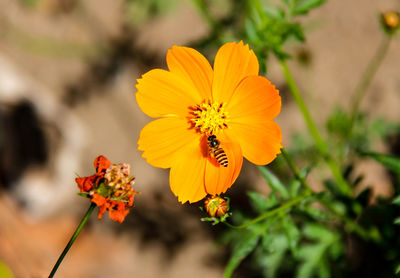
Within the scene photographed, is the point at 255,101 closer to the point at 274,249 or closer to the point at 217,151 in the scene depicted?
the point at 217,151

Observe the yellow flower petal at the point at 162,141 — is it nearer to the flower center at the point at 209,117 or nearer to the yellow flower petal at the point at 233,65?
the flower center at the point at 209,117

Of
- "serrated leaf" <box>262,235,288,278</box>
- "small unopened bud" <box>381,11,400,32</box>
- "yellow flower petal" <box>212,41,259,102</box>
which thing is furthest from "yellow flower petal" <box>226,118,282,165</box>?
"small unopened bud" <box>381,11,400,32</box>

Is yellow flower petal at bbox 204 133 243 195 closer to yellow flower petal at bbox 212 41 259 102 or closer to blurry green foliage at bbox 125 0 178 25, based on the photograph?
yellow flower petal at bbox 212 41 259 102

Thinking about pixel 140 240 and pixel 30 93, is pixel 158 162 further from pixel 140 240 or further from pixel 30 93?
pixel 30 93

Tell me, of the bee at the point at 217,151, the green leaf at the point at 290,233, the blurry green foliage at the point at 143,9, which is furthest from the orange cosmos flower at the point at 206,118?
the blurry green foliage at the point at 143,9

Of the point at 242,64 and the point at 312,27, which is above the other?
the point at 312,27

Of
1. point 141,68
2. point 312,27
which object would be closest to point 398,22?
point 312,27
